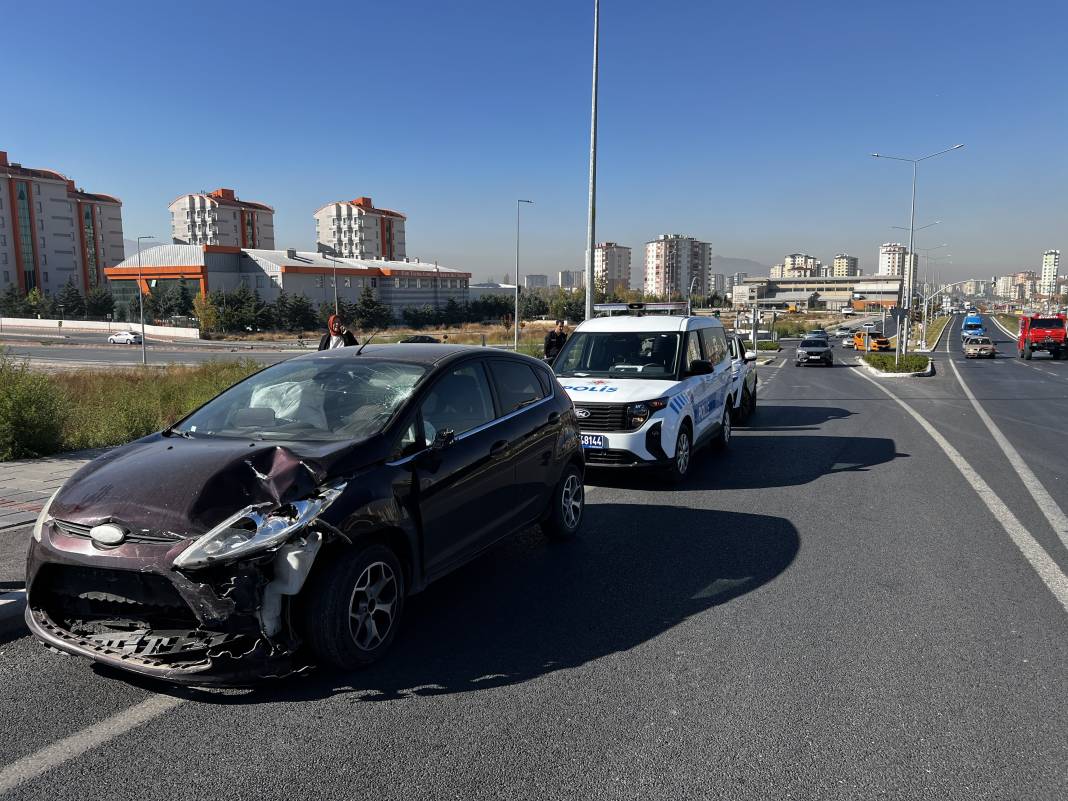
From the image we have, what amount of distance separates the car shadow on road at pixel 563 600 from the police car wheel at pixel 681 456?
1173mm

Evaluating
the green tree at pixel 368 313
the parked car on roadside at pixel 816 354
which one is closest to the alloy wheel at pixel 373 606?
the parked car on roadside at pixel 816 354

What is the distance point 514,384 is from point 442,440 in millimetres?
1320

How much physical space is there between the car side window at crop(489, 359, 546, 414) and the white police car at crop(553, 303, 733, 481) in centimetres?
214

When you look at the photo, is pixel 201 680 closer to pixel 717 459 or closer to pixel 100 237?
pixel 717 459

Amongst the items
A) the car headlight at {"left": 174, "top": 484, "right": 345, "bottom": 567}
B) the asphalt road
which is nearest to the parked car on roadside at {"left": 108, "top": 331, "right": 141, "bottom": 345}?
the asphalt road

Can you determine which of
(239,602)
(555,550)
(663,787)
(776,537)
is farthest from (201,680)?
(776,537)

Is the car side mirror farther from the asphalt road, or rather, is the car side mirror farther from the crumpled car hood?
the asphalt road

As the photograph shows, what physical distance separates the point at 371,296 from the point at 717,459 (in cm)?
8841

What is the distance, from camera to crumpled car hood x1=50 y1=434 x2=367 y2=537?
11.4 ft

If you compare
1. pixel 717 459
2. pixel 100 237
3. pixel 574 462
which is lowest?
pixel 717 459

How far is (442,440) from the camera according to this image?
4.43 m

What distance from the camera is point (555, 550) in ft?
19.6

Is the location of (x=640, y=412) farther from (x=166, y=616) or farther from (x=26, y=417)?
(x=26, y=417)

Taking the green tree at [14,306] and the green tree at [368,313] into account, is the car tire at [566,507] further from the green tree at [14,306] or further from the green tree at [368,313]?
A: the green tree at [14,306]
